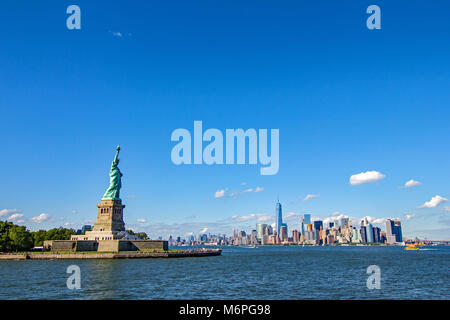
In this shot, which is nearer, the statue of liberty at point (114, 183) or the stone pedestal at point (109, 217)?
the stone pedestal at point (109, 217)

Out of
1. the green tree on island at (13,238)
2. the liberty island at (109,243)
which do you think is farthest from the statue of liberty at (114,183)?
the green tree on island at (13,238)

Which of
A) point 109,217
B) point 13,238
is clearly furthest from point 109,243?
point 13,238

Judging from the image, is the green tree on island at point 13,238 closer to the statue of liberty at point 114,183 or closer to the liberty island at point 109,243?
the liberty island at point 109,243

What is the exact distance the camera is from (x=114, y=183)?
115 m

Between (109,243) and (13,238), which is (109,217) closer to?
(109,243)

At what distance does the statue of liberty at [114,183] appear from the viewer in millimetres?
112556

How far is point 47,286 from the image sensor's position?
44.2 meters

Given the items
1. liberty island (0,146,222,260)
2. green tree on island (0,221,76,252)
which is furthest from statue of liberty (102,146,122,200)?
green tree on island (0,221,76,252)

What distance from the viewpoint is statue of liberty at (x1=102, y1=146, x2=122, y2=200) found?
113 meters
